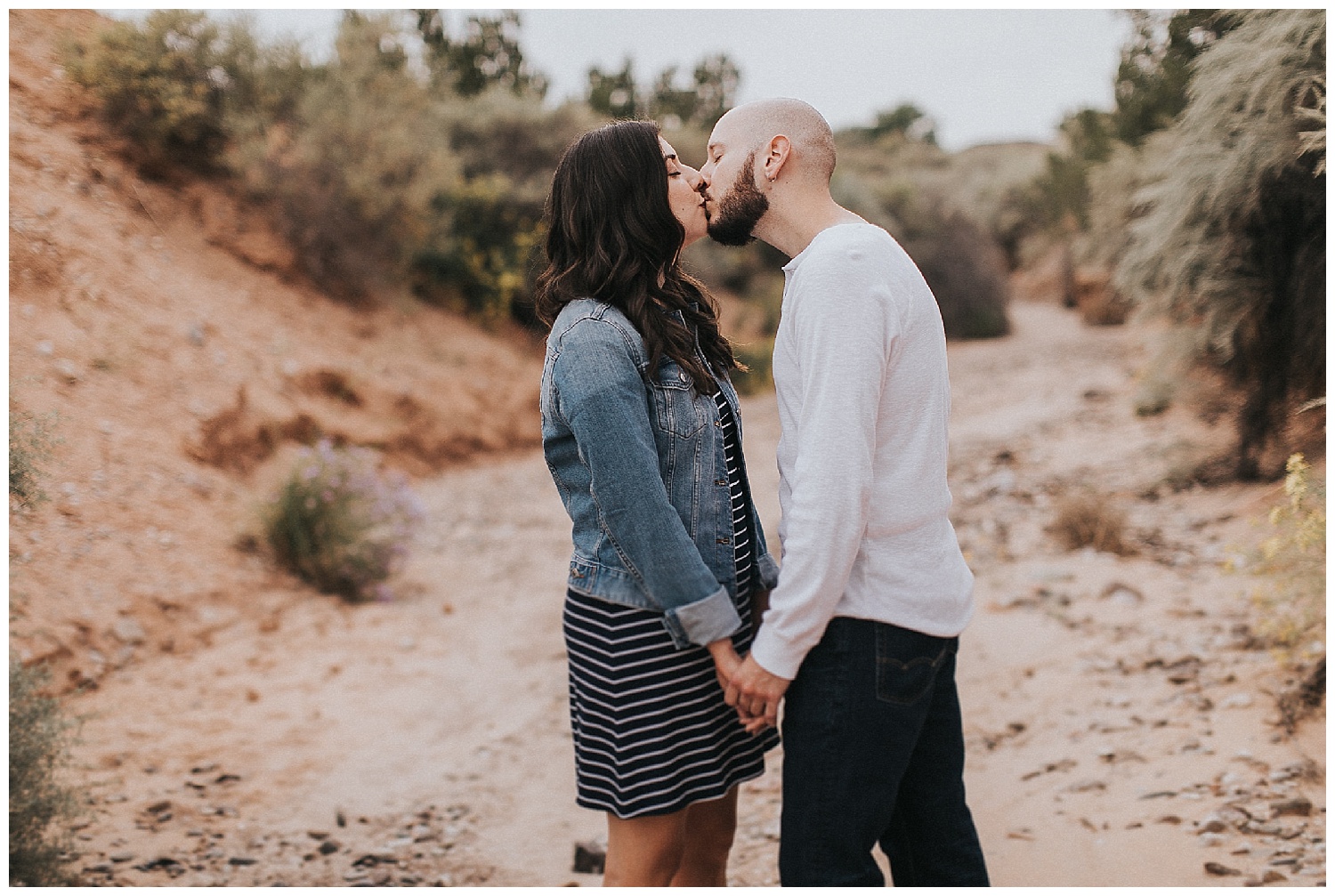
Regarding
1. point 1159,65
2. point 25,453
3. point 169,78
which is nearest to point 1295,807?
point 25,453

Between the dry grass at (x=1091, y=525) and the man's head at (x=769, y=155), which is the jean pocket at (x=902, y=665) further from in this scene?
the dry grass at (x=1091, y=525)

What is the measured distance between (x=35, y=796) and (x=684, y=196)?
2585 mm

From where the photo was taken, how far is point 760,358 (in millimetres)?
13109

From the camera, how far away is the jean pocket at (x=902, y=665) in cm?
164

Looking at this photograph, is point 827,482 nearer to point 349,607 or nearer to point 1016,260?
point 349,607

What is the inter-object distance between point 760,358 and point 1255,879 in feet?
35.9

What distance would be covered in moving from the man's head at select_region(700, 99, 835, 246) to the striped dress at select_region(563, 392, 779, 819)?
2.34 ft

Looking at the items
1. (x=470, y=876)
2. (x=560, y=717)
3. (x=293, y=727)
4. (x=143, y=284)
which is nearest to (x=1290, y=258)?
(x=560, y=717)

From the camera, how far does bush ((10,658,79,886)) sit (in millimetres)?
2600

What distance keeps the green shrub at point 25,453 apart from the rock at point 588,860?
215 cm

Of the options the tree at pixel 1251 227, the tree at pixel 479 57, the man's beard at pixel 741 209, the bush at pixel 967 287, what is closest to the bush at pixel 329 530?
the man's beard at pixel 741 209

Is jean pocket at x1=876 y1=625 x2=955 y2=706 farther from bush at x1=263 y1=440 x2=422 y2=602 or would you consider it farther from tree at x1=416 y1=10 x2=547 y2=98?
tree at x1=416 y1=10 x2=547 y2=98

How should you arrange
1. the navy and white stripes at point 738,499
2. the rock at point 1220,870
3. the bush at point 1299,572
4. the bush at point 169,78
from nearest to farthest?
the navy and white stripes at point 738,499
the rock at point 1220,870
the bush at point 1299,572
the bush at point 169,78

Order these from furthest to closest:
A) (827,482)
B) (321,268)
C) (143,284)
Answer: (321,268)
(143,284)
(827,482)
